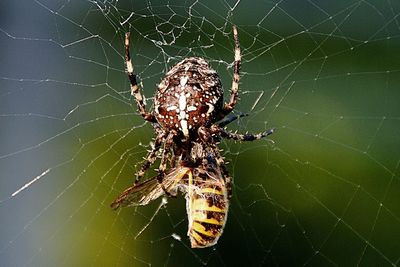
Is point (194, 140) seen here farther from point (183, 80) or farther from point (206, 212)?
point (206, 212)

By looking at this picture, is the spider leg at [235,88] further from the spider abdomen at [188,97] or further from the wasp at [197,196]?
the wasp at [197,196]

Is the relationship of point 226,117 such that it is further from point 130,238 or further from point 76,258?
point 76,258

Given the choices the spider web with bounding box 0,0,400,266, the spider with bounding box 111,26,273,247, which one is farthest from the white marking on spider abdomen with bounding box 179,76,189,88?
the spider web with bounding box 0,0,400,266

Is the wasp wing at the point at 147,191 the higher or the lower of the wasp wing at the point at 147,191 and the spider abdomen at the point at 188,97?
the lower

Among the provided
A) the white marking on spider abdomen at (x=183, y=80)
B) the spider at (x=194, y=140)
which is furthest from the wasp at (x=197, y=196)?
the white marking on spider abdomen at (x=183, y=80)

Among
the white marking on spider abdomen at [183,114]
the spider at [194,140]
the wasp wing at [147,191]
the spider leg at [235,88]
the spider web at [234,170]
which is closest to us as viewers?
the wasp wing at [147,191]

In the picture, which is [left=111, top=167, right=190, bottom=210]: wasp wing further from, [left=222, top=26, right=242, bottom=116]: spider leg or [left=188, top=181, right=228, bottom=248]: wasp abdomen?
[left=222, top=26, right=242, bottom=116]: spider leg

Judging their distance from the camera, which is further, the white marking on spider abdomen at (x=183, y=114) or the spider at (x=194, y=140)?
the white marking on spider abdomen at (x=183, y=114)
